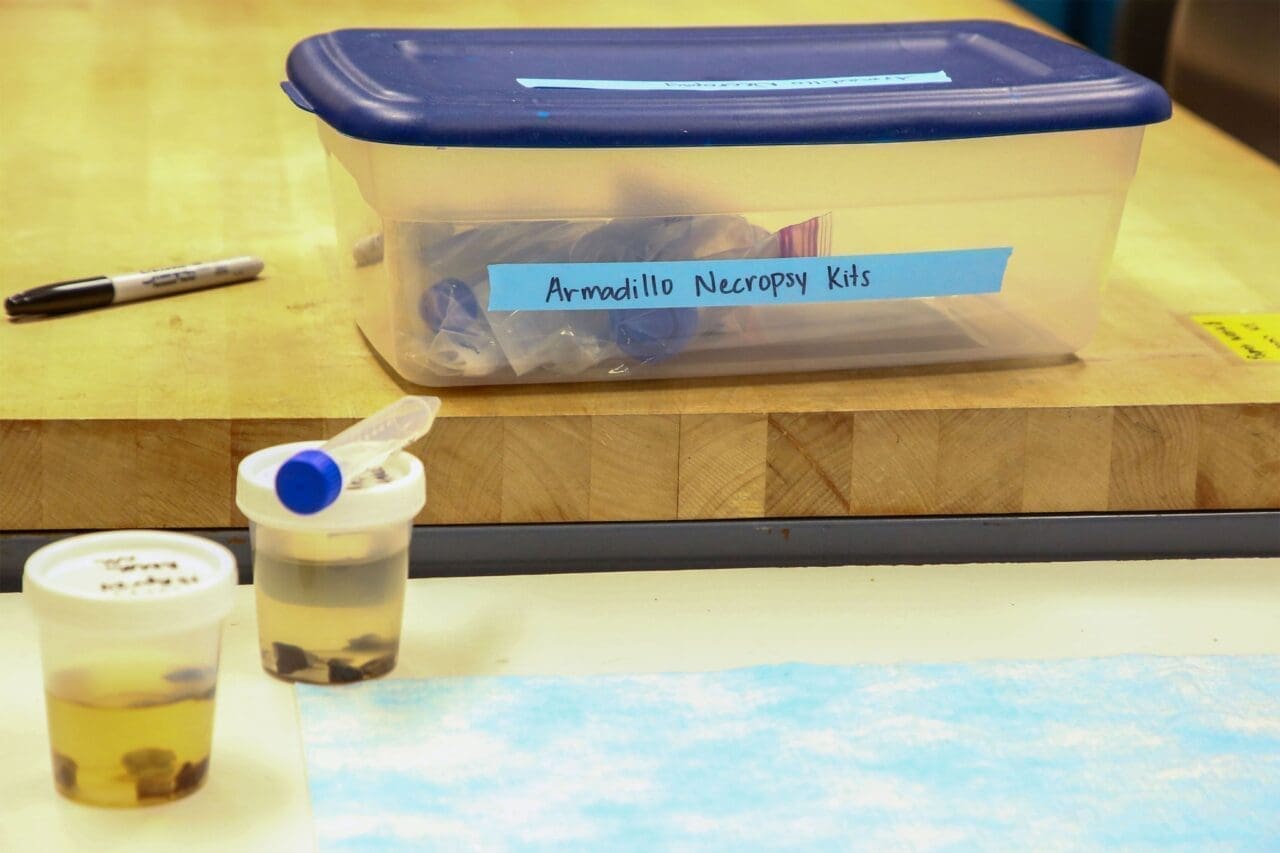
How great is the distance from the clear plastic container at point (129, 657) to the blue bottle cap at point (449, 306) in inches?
8.8

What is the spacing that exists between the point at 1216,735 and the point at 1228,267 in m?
0.46

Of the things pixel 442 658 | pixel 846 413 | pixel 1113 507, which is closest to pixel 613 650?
pixel 442 658

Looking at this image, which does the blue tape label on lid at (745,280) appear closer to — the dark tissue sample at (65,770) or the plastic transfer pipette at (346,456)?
the plastic transfer pipette at (346,456)

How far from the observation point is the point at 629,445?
80 centimetres

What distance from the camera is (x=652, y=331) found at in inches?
32.1

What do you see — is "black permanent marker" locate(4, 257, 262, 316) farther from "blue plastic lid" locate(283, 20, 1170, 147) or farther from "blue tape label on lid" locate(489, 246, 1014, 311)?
"blue tape label on lid" locate(489, 246, 1014, 311)

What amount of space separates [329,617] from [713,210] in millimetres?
267

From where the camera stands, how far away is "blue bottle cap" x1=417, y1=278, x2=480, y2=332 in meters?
0.78

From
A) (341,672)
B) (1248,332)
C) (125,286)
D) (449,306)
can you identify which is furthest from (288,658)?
(1248,332)

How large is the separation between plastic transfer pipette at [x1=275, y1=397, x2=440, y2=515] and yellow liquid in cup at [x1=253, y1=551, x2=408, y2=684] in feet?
0.11

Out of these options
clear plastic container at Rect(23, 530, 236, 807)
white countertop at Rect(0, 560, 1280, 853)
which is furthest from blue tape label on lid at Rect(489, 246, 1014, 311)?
clear plastic container at Rect(23, 530, 236, 807)

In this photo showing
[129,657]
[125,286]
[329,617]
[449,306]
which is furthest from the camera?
[125,286]

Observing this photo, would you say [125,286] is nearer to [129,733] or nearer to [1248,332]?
[129,733]

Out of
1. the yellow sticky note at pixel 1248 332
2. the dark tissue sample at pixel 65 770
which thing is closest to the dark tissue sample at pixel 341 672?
the dark tissue sample at pixel 65 770
